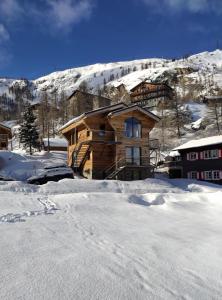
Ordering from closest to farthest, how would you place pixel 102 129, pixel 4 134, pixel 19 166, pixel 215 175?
pixel 102 129
pixel 19 166
pixel 215 175
pixel 4 134

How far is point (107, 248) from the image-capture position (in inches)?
359

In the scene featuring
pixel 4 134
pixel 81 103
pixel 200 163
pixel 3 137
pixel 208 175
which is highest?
pixel 81 103

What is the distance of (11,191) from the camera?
20281 mm

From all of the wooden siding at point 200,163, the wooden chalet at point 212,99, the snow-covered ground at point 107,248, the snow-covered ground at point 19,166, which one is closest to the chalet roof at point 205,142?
the wooden siding at point 200,163

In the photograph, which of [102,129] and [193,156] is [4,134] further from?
[193,156]

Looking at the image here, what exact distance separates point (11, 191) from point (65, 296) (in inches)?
605

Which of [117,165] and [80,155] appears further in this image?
[80,155]

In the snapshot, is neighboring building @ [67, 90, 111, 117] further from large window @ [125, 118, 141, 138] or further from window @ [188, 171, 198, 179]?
large window @ [125, 118, 141, 138]

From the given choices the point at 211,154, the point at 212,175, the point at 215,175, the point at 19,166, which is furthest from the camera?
the point at 211,154

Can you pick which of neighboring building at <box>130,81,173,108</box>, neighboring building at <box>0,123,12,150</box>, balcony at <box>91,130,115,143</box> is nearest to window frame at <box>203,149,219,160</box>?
balcony at <box>91,130,115,143</box>

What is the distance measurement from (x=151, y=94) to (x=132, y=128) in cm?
Result: 7649

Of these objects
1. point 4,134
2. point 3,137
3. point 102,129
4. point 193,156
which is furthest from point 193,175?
point 3,137

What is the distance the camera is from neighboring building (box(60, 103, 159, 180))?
103ft

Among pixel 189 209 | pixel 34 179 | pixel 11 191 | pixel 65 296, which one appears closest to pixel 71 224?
pixel 65 296
